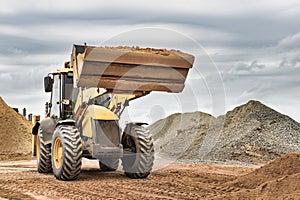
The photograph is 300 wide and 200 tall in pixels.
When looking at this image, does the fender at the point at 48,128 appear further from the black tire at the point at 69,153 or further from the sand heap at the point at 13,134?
the sand heap at the point at 13,134

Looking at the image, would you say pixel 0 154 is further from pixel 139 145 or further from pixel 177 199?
pixel 177 199

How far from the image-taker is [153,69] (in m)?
11.5

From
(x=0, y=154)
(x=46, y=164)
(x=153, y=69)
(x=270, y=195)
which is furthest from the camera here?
(x=0, y=154)

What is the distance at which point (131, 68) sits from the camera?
37.3ft

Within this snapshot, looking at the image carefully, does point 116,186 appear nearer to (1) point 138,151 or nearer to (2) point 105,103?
(1) point 138,151

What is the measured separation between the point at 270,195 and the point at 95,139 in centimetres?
504

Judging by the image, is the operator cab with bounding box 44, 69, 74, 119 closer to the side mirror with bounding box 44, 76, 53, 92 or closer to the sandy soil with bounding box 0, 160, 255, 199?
the side mirror with bounding box 44, 76, 53, 92

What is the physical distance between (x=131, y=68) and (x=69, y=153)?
8.03ft

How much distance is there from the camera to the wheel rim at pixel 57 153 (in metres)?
12.7

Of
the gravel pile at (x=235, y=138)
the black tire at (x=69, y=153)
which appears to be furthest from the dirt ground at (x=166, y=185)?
the gravel pile at (x=235, y=138)

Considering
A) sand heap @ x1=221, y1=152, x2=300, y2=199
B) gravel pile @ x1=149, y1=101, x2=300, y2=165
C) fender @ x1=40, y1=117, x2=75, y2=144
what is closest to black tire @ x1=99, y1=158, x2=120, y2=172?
fender @ x1=40, y1=117, x2=75, y2=144

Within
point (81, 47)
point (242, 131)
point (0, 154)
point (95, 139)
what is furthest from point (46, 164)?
point (0, 154)

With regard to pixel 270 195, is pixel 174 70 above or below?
above

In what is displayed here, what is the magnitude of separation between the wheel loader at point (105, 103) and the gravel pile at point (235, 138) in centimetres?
617
